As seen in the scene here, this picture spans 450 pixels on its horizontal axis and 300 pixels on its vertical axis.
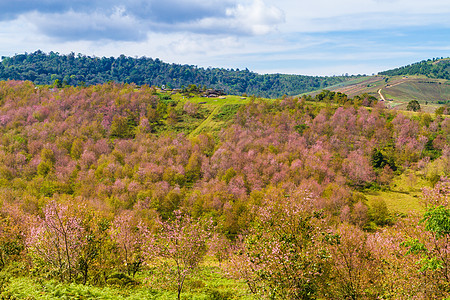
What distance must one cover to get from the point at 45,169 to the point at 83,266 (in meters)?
107

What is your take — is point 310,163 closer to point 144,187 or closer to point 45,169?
point 144,187

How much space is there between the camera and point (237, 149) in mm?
125688

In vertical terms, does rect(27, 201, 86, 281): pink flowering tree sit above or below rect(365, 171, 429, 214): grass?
above

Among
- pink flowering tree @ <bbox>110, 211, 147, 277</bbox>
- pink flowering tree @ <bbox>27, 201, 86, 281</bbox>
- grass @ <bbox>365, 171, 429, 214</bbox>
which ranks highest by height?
pink flowering tree @ <bbox>27, 201, 86, 281</bbox>

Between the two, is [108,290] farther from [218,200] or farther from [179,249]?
[218,200]

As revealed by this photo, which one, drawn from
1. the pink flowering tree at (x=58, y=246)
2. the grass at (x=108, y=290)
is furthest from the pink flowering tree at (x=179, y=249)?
the pink flowering tree at (x=58, y=246)

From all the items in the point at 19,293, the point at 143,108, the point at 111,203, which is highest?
the point at 143,108

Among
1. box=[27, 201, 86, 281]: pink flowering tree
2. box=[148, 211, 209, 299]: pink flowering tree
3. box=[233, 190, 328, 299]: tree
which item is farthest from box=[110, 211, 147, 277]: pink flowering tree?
box=[233, 190, 328, 299]: tree

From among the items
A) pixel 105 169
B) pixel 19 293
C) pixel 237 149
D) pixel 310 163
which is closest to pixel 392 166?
pixel 310 163

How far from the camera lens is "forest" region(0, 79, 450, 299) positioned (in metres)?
21.5

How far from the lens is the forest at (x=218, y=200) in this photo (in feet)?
70.4

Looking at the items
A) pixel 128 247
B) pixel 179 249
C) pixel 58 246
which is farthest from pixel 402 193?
pixel 58 246

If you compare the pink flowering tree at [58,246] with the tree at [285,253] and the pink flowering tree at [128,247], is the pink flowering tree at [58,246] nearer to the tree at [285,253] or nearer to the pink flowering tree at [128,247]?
the pink flowering tree at [128,247]

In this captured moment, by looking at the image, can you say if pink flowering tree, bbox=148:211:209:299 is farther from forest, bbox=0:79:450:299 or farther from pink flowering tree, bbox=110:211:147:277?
pink flowering tree, bbox=110:211:147:277
